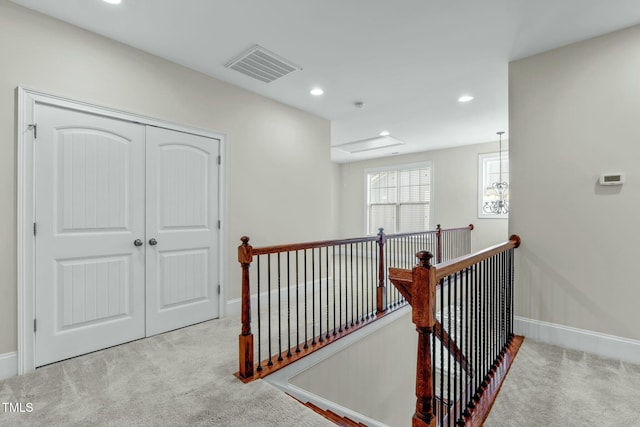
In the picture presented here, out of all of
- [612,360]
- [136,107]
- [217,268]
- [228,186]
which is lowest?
[612,360]

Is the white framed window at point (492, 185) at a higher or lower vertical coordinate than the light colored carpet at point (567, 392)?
higher

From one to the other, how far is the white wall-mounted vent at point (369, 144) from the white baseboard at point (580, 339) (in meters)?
3.94

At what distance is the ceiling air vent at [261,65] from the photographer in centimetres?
287

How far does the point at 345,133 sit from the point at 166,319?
4161 mm

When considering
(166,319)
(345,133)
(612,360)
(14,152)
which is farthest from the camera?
(345,133)

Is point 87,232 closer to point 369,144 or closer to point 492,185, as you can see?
point 369,144

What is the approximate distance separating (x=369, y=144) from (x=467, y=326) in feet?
16.4

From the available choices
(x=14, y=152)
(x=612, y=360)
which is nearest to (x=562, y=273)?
(x=612, y=360)

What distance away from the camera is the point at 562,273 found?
275cm

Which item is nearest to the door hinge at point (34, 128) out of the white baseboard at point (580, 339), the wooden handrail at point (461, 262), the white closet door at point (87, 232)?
the white closet door at point (87, 232)

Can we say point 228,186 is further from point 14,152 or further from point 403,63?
point 403,63

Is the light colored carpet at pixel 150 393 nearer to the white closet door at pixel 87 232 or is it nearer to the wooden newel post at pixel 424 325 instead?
the white closet door at pixel 87 232

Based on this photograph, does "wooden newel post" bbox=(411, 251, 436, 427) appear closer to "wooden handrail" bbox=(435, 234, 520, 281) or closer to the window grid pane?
"wooden handrail" bbox=(435, 234, 520, 281)

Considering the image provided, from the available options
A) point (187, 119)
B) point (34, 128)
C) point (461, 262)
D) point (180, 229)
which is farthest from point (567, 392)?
point (34, 128)
